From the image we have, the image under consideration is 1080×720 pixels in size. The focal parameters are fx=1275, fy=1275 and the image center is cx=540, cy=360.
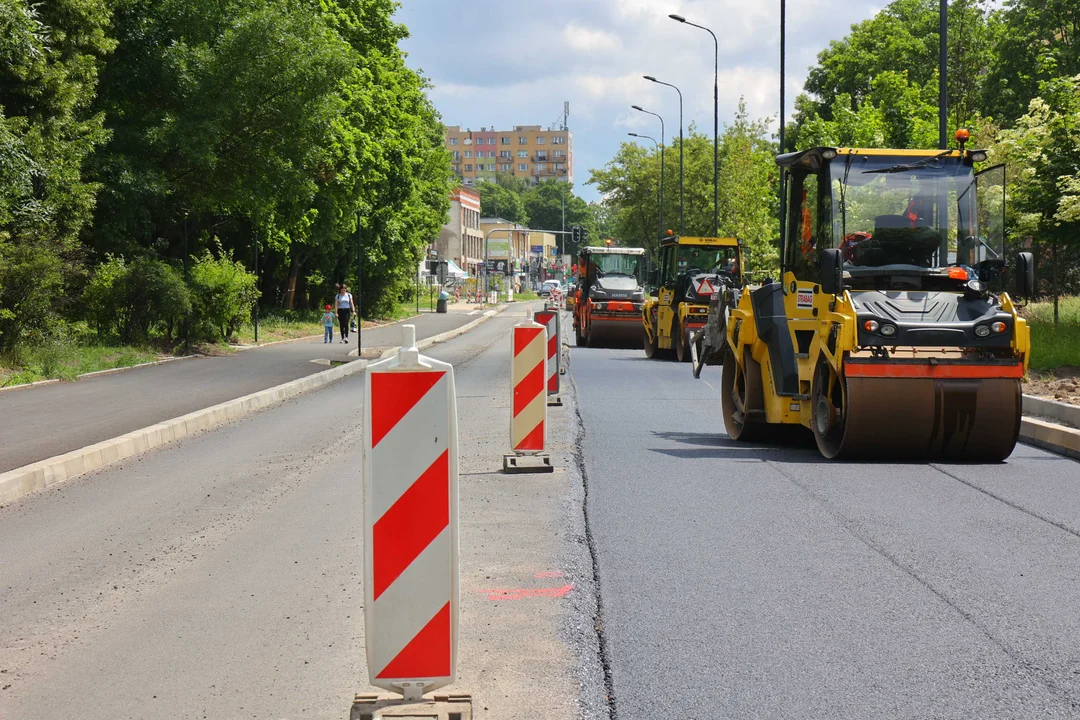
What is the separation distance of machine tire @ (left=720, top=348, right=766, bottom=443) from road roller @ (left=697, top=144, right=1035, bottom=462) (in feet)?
0.07

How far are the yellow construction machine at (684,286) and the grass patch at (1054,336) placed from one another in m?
6.75

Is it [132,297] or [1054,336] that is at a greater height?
[132,297]

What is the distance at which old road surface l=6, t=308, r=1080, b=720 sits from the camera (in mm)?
4863

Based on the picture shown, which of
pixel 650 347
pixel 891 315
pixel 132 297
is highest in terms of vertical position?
pixel 891 315

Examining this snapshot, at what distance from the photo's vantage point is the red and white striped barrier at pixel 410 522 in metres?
4.25

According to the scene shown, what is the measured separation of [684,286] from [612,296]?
652 centimetres

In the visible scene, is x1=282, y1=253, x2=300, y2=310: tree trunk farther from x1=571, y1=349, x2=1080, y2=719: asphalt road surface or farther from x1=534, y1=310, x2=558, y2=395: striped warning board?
x1=571, y1=349, x2=1080, y2=719: asphalt road surface

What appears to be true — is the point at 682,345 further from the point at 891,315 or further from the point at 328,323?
the point at 891,315

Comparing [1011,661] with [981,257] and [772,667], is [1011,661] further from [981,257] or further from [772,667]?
[981,257]

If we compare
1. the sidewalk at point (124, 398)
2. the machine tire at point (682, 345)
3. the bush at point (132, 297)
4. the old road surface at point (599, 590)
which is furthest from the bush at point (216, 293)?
the old road surface at point (599, 590)

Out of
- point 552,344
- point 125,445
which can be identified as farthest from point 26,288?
point 552,344

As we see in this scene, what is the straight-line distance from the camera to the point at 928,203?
12234 mm

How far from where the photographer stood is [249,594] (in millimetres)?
6520

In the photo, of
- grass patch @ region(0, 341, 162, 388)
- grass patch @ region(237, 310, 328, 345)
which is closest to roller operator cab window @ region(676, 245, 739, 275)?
grass patch @ region(237, 310, 328, 345)
